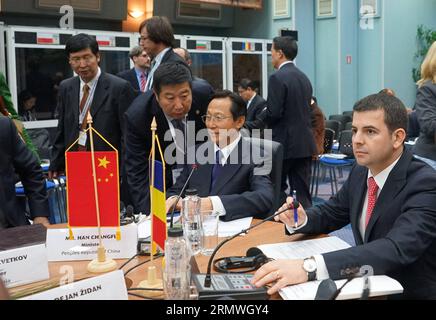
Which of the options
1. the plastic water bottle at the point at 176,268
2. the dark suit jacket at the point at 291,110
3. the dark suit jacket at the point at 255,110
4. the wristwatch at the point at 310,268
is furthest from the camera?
the dark suit jacket at the point at 255,110

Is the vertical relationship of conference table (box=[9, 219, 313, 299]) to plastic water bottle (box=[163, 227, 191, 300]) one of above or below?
below

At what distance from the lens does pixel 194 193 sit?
193 cm

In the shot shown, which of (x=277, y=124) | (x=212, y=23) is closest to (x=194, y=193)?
(x=277, y=124)

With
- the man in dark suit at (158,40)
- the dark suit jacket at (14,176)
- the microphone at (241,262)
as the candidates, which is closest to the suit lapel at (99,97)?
the man in dark suit at (158,40)

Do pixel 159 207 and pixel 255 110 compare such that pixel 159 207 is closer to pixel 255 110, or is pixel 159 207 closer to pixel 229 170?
pixel 229 170

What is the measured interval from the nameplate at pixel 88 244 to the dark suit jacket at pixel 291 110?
3099 mm

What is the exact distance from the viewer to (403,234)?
5.18 ft

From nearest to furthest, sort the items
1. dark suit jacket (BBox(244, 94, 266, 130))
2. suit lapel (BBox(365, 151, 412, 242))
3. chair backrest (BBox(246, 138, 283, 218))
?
suit lapel (BBox(365, 151, 412, 242)), chair backrest (BBox(246, 138, 283, 218)), dark suit jacket (BBox(244, 94, 266, 130))

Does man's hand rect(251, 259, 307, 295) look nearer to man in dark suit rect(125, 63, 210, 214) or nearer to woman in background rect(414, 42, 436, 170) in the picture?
man in dark suit rect(125, 63, 210, 214)

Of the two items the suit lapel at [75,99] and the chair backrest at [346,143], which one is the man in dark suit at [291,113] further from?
the suit lapel at [75,99]

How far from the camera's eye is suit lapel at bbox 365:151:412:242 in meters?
1.72

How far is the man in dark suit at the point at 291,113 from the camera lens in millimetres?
4652

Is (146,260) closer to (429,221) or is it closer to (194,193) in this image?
(194,193)

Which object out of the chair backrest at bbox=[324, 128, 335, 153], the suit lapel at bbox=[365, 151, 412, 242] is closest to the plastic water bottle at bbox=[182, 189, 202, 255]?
the suit lapel at bbox=[365, 151, 412, 242]
